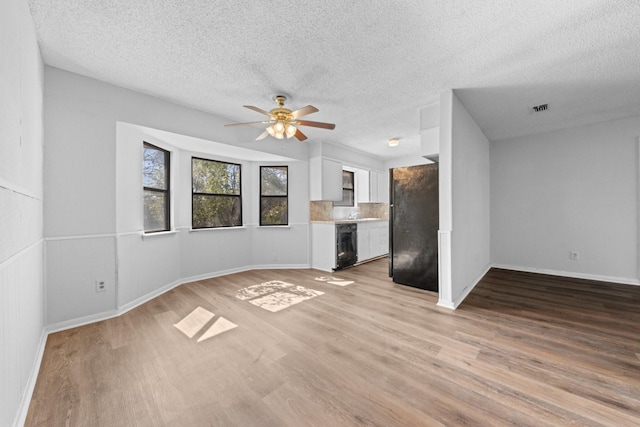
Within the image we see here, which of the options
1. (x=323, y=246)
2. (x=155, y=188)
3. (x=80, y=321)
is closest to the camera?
(x=80, y=321)

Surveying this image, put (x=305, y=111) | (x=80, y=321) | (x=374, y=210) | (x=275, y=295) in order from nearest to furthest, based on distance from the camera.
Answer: (x=80, y=321) < (x=305, y=111) < (x=275, y=295) < (x=374, y=210)

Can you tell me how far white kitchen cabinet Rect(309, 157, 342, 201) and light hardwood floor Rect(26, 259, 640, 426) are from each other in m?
2.54

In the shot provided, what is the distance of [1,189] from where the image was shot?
1132 mm

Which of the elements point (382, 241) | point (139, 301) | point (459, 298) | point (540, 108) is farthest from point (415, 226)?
point (139, 301)

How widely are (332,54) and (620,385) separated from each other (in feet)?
10.9

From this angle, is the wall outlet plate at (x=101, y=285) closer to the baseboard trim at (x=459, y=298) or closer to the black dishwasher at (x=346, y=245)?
the black dishwasher at (x=346, y=245)

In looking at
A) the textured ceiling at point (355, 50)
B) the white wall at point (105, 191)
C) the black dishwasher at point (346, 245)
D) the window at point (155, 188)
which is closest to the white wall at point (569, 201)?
the textured ceiling at point (355, 50)

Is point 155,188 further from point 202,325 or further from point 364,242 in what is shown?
point 364,242

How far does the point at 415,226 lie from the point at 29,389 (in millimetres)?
4088

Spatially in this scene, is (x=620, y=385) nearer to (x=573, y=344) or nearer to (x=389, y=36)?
(x=573, y=344)

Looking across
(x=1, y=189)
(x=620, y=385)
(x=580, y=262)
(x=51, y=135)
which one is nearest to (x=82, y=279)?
(x=51, y=135)

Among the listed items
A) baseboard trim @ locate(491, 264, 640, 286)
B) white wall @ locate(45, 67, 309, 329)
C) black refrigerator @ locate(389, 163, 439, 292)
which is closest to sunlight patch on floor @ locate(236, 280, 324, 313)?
white wall @ locate(45, 67, 309, 329)

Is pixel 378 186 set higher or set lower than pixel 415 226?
higher

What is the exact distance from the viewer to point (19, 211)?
1.46 meters
